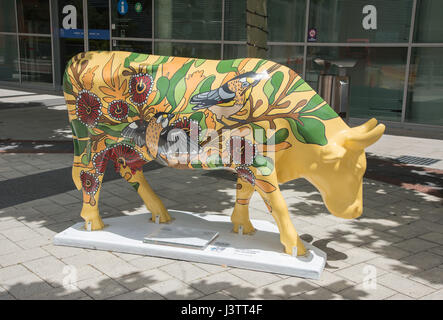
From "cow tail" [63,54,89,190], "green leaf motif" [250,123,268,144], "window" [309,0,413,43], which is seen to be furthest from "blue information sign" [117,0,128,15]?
"green leaf motif" [250,123,268,144]

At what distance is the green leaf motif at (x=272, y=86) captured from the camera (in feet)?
16.9

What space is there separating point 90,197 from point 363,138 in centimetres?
326

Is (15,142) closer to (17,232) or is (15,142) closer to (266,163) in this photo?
(17,232)

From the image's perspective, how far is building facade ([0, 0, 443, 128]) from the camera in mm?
13898

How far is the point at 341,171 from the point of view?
5.09 meters

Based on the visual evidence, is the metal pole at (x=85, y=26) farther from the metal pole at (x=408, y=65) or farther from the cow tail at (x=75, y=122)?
the cow tail at (x=75, y=122)

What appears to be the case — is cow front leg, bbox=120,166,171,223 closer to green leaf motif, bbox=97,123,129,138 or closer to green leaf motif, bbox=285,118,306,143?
green leaf motif, bbox=97,123,129,138

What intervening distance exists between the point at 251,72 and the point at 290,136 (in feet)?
2.61

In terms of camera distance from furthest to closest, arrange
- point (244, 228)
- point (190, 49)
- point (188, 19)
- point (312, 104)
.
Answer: point (190, 49) → point (188, 19) → point (244, 228) → point (312, 104)

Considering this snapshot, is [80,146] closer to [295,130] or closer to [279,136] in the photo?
[279,136]

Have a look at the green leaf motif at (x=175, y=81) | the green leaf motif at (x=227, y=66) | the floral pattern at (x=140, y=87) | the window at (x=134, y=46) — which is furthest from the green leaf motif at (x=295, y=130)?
the window at (x=134, y=46)

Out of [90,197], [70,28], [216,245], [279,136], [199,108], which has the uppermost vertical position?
[70,28]

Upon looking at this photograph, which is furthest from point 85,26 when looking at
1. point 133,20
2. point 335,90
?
point 335,90

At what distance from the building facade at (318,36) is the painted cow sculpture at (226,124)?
32.7ft
